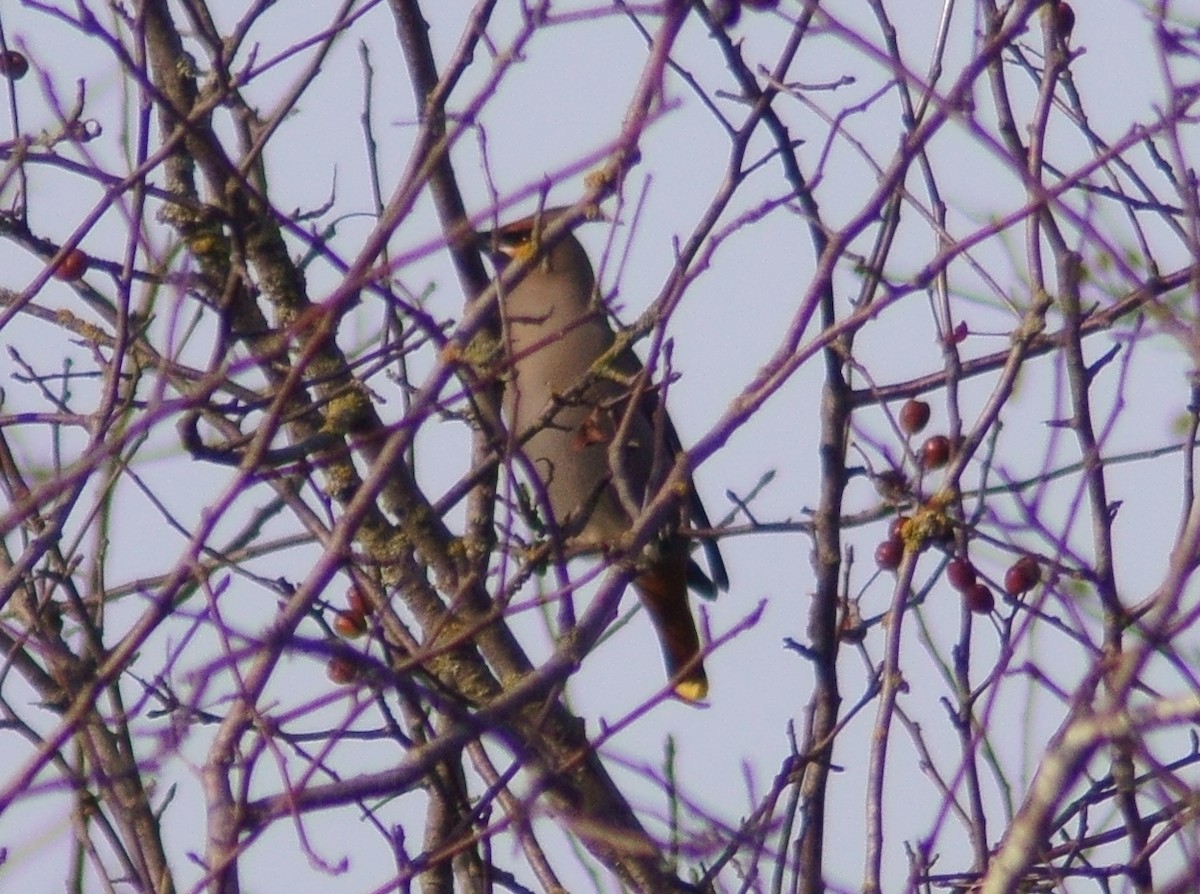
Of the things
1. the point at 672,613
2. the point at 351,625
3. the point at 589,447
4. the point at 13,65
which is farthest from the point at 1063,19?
the point at 672,613

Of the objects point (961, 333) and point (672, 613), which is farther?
point (672, 613)

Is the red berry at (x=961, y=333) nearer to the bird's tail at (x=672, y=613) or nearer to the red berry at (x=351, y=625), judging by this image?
the red berry at (x=351, y=625)

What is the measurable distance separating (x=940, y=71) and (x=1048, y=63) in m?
0.22

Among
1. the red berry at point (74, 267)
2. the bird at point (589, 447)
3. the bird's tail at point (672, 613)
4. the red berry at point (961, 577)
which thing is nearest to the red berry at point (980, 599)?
the red berry at point (961, 577)

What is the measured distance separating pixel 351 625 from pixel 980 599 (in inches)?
44.2

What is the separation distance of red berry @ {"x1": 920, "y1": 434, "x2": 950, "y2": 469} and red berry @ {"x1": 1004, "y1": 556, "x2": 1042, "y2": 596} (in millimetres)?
238

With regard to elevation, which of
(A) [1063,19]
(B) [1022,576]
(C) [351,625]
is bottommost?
(B) [1022,576]

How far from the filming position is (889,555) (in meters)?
3.69

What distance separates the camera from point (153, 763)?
80.7 inches

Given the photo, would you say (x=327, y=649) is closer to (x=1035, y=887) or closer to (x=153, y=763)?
(x=153, y=763)

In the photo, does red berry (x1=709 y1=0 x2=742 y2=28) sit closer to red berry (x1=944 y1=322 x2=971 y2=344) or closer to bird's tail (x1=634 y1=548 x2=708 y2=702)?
red berry (x1=944 y1=322 x2=971 y2=344)

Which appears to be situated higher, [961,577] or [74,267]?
[74,267]

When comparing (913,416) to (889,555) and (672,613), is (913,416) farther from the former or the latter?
(672,613)

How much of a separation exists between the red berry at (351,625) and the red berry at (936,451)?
1.04m
